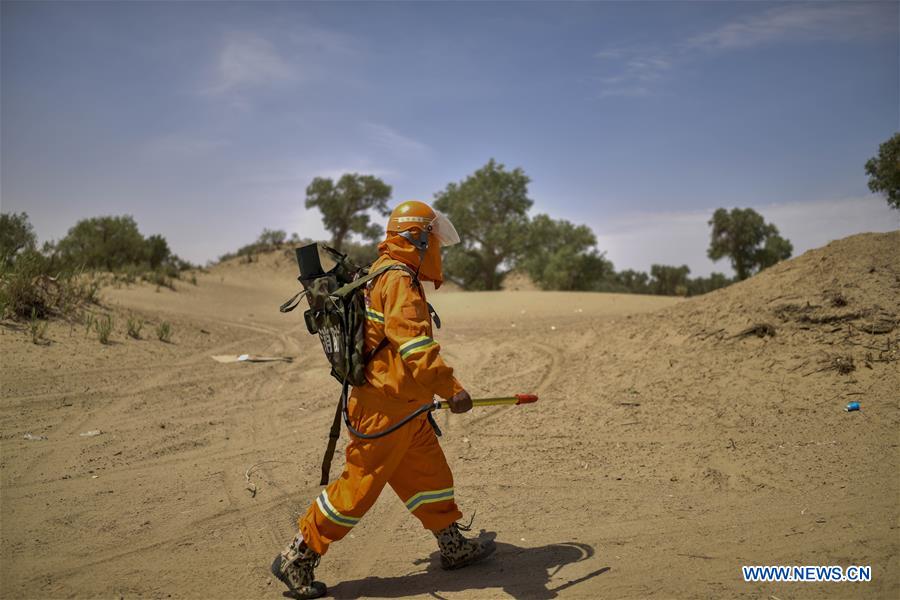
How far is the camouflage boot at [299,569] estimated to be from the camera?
3818 millimetres

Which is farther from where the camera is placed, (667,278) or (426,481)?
(667,278)

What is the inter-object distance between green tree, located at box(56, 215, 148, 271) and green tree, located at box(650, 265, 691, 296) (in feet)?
88.6

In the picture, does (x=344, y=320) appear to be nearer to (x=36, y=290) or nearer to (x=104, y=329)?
(x=104, y=329)

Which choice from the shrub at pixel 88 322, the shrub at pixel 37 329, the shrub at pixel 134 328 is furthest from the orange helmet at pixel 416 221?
the shrub at pixel 134 328

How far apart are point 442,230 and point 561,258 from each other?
3169cm

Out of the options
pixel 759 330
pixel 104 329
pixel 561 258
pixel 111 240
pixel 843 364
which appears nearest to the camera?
pixel 843 364

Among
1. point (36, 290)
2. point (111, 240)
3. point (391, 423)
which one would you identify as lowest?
point (391, 423)

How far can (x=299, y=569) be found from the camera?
3824 millimetres

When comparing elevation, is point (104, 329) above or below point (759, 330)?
below

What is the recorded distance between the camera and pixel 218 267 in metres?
41.9

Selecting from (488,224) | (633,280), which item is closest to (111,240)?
(488,224)

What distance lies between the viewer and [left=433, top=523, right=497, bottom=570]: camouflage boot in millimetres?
4098

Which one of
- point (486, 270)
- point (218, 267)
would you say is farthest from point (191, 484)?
point (218, 267)

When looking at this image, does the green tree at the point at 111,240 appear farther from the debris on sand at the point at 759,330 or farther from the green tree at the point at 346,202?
the debris on sand at the point at 759,330
